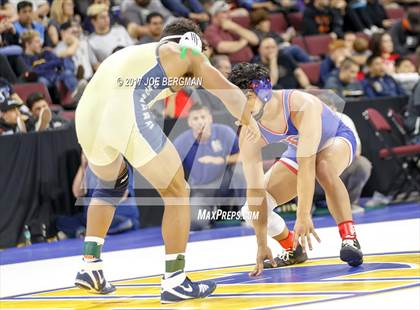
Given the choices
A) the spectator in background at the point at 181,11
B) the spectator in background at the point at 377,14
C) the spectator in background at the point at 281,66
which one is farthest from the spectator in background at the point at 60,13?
the spectator in background at the point at 377,14

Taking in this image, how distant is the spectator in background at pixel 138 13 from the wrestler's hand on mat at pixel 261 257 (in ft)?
21.5

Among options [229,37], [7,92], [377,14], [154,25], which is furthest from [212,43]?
[377,14]

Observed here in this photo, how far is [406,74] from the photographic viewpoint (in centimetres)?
1254

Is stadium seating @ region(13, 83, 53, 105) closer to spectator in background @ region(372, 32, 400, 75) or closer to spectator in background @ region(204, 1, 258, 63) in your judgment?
spectator in background @ region(204, 1, 258, 63)

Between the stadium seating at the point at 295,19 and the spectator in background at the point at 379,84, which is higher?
the stadium seating at the point at 295,19

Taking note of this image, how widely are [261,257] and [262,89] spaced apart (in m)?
1.01

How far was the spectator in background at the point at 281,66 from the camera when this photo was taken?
12.3m

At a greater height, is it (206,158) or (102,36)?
(102,36)

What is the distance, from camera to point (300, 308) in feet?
16.3

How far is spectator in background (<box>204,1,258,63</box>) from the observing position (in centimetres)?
1265

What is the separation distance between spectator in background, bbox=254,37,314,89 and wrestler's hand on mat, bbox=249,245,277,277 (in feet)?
19.7

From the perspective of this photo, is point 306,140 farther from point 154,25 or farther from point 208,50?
point 154,25

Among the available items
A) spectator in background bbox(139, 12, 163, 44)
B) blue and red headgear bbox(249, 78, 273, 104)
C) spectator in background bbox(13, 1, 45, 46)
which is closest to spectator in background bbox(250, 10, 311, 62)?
spectator in background bbox(139, 12, 163, 44)

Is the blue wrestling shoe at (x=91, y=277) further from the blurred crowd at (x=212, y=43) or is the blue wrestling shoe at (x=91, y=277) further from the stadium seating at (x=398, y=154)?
the stadium seating at (x=398, y=154)
